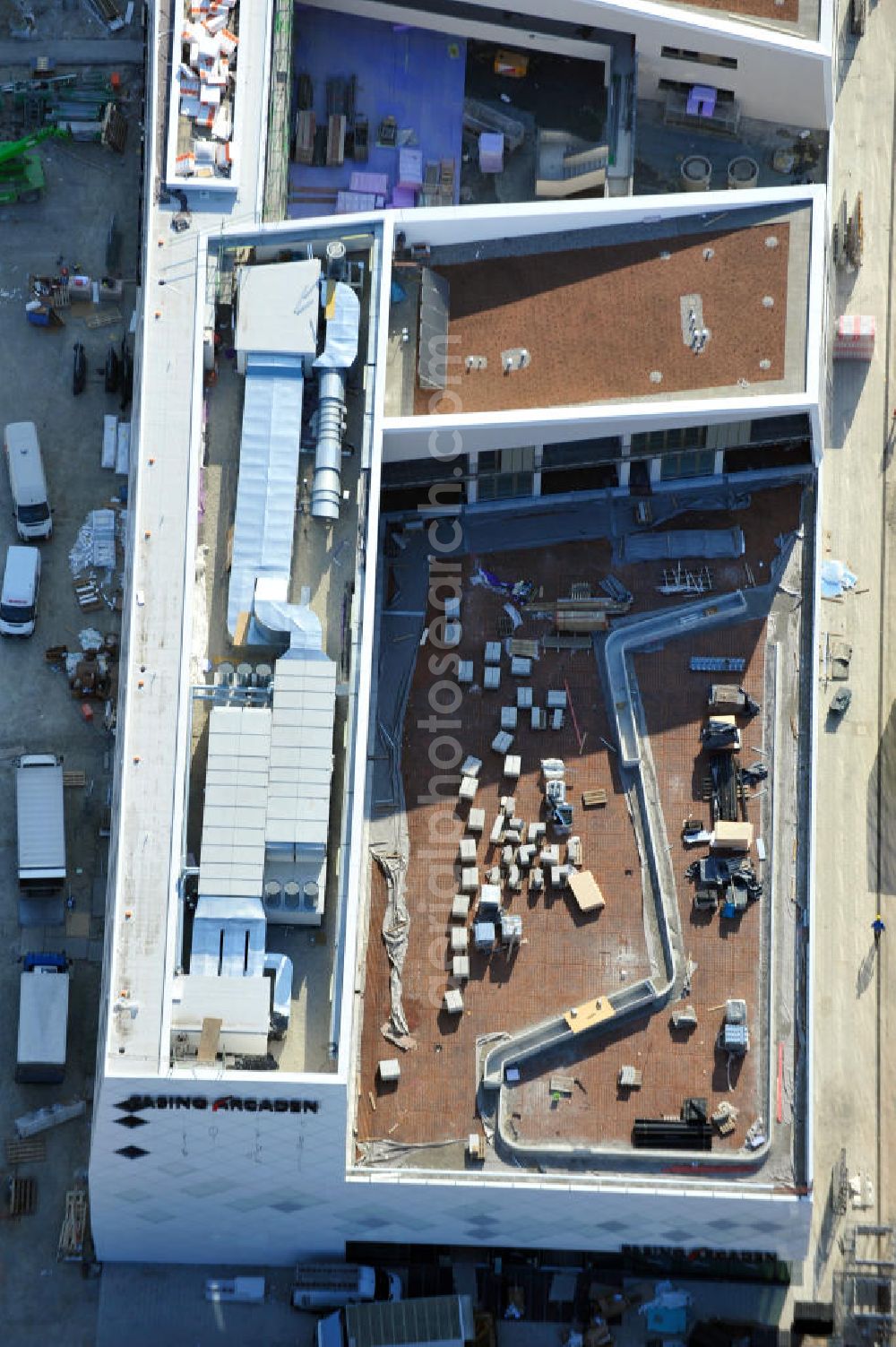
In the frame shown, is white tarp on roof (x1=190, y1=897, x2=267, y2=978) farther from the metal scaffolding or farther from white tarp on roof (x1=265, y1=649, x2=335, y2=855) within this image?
the metal scaffolding

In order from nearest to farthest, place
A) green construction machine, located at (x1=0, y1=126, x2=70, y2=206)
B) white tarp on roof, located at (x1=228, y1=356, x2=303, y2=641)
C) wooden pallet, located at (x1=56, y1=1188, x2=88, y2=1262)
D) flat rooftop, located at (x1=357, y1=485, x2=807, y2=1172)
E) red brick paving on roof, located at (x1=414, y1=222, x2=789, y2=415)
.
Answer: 1. flat rooftop, located at (x1=357, y1=485, x2=807, y2=1172)
2. white tarp on roof, located at (x1=228, y1=356, x2=303, y2=641)
3. wooden pallet, located at (x1=56, y1=1188, x2=88, y2=1262)
4. red brick paving on roof, located at (x1=414, y1=222, x2=789, y2=415)
5. green construction machine, located at (x1=0, y1=126, x2=70, y2=206)

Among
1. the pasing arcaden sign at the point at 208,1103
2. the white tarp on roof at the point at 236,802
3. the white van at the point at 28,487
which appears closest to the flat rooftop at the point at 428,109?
the white van at the point at 28,487

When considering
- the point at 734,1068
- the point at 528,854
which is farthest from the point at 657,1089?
the point at 528,854

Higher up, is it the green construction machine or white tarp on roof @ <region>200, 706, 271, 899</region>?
the green construction machine

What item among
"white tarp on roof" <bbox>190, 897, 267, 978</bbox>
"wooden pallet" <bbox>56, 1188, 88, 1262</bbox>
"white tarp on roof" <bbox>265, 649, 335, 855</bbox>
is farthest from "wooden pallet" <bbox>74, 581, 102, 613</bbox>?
"wooden pallet" <bbox>56, 1188, 88, 1262</bbox>

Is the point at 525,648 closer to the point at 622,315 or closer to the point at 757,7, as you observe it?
the point at 622,315

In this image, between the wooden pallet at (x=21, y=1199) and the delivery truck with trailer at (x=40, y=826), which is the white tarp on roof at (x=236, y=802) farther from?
the wooden pallet at (x=21, y=1199)

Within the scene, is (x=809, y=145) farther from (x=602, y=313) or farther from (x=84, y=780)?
(x=84, y=780)
